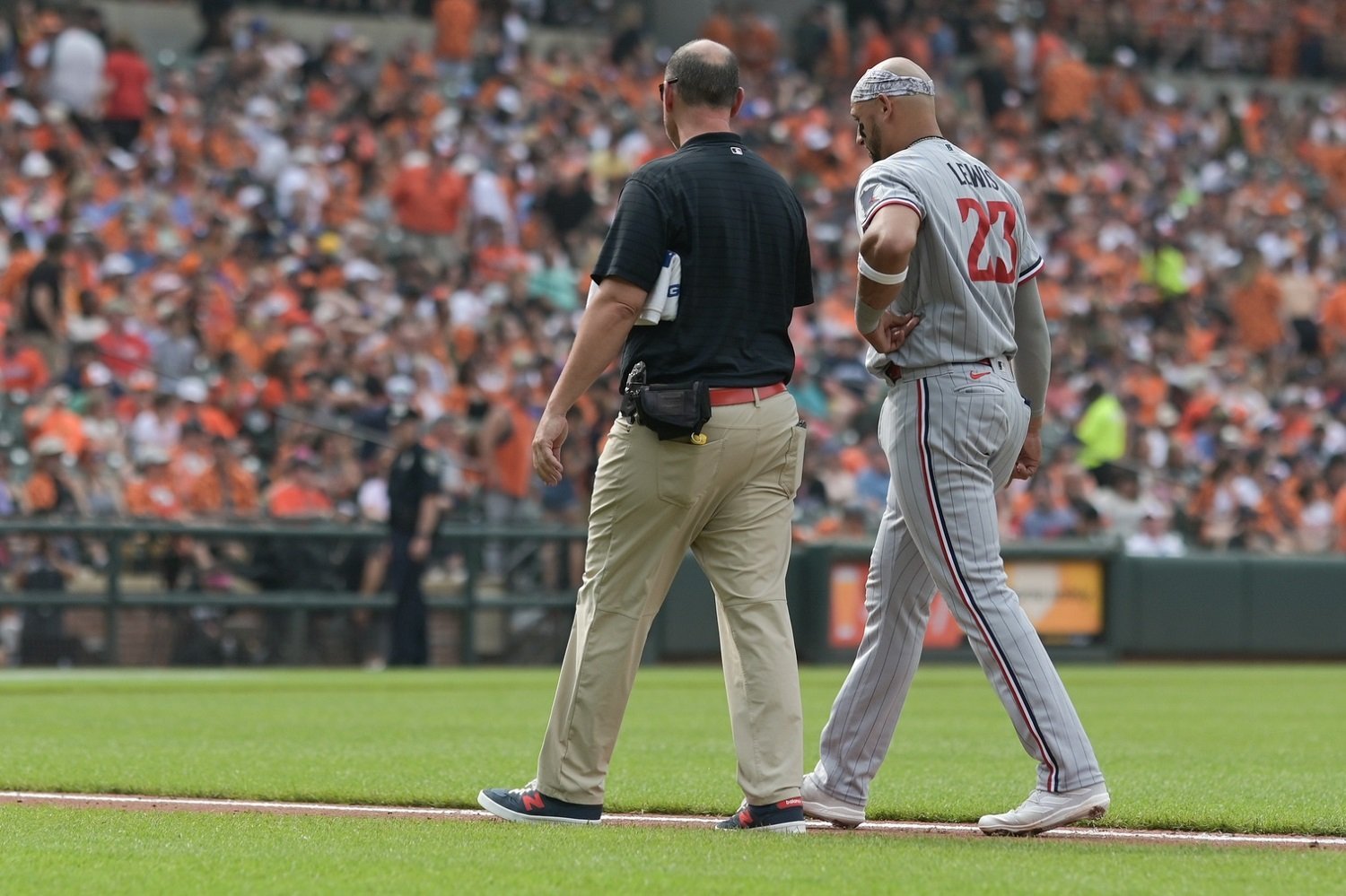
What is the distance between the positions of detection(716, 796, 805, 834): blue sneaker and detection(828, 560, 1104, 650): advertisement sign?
1269 cm

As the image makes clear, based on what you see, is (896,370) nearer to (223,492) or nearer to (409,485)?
(409,485)

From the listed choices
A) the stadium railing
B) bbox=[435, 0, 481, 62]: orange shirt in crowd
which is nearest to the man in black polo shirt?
the stadium railing

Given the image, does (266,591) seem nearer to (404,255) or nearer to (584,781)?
(404,255)

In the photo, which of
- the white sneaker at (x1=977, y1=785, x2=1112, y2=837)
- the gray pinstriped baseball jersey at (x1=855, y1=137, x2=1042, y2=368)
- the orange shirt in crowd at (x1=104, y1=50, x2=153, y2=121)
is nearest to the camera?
the white sneaker at (x1=977, y1=785, x2=1112, y2=837)

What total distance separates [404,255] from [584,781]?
16.3 meters

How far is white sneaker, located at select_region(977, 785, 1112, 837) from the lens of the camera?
571 centimetres

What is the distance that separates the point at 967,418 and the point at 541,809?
1674 mm

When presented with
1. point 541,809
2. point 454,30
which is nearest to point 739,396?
point 541,809

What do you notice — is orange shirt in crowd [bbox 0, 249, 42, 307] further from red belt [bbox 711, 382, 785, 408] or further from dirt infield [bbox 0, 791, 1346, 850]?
red belt [bbox 711, 382, 785, 408]

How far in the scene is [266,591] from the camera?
56.5ft

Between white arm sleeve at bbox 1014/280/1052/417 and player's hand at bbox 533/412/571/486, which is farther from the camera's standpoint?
white arm sleeve at bbox 1014/280/1052/417

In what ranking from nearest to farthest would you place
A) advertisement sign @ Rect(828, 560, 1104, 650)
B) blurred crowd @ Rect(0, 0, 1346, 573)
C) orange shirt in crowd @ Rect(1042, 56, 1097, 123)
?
blurred crowd @ Rect(0, 0, 1346, 573)
advertisement sign @ Rect(828, 560, 1104, 650)
orange shirt in crowd @ Rect(1042, 56, 1097, 123)

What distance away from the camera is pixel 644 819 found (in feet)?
21.0

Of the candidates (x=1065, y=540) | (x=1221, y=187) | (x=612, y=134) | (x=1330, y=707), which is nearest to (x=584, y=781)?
(x=1330, y=707)
